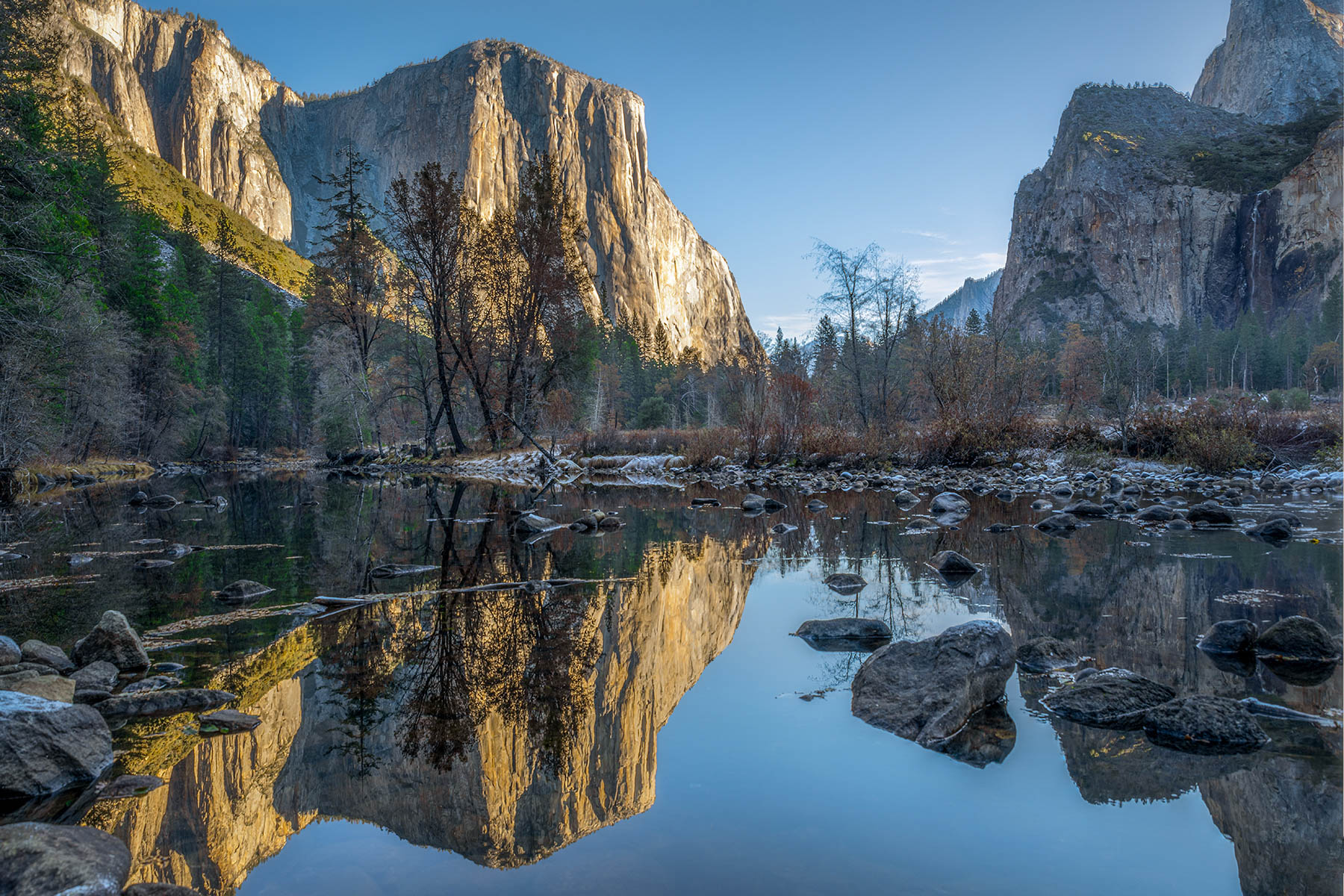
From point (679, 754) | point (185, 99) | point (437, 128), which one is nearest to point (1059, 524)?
point (679, 754)

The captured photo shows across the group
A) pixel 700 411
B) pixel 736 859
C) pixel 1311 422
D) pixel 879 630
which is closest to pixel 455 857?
pixel 736 859

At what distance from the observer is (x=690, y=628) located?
4543 mm

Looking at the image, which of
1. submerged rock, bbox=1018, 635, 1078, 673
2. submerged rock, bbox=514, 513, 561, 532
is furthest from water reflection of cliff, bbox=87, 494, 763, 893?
submerged rock, bbox=514, 513, 561, 532

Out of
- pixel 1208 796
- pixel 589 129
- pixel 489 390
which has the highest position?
pixel 589 129

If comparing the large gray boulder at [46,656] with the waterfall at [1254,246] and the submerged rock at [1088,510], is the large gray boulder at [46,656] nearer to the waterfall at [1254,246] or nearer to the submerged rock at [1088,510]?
the submerged rock at [1088,510]

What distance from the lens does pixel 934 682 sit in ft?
10.3

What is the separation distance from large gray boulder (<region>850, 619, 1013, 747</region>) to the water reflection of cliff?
1.00 meters

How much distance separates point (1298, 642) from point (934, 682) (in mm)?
2334

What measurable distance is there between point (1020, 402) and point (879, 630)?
17.8m

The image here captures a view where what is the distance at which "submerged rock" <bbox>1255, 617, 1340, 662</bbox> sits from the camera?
3.68 m

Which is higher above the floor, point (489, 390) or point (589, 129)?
point (589, 129)

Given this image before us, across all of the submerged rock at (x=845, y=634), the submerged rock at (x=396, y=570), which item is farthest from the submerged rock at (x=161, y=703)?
the submerged rock at (x=845, y=634)

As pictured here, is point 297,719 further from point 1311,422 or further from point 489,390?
point 489,390

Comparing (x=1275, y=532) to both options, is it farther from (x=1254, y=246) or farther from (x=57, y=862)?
(x=1254, y=246)
